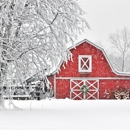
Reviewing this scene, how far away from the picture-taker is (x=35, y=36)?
12992mm

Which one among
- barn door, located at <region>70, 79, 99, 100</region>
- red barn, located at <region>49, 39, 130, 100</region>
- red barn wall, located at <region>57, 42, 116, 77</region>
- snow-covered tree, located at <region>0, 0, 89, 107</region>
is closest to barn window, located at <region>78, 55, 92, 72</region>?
red barn, located at <region>49, 39, 130, 100</region>

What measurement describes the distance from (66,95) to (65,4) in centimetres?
2046

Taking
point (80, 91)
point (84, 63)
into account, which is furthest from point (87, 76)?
point (80, 91)

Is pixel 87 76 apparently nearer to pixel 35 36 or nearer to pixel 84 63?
pixel 84 63

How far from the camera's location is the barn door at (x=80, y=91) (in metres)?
32.8

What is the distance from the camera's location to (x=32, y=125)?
8.86 metres

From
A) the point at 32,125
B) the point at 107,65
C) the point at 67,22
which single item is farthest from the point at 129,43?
the point at 32,125

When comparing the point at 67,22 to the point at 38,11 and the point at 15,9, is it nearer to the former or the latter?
the point at 38,11

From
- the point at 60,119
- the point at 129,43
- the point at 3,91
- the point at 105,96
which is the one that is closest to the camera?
the point at 60,119

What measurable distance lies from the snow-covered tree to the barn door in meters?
19.4

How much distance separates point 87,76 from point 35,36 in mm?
20357

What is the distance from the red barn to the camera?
32781mm

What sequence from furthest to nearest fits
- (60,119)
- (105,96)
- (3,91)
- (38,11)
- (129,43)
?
(129,43) < (105,96) < (3,91) < (38,11) < (60,119)

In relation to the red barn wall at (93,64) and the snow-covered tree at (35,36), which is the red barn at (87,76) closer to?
the red barn wall at (93,64)
